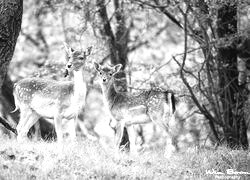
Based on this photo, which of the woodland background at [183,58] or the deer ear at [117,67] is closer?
the deer ear at [117,67]

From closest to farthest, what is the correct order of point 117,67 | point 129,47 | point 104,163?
point 104,163 < point 117,67 < point 129,47

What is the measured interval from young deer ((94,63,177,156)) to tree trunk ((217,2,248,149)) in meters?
1.87

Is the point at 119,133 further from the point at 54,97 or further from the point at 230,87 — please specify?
the point at 230,87

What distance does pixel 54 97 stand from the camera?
1230 cm

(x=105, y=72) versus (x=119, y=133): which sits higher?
(x=105, y=72)

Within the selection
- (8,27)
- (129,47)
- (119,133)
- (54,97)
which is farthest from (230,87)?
(8,27)

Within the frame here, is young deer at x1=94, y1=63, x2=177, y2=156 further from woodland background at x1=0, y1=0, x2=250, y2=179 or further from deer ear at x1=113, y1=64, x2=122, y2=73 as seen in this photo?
woodland background at x1=0, y1=0, x2=250, y2=179

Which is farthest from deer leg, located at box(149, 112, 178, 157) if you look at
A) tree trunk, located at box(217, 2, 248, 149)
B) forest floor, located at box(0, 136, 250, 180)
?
tree trunk, located at box(217, 2, 248, 149)

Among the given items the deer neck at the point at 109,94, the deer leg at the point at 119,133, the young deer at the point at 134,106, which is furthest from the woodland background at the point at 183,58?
the deer leg at the point at 119,133

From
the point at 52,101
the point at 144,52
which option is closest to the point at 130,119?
the point at 52,101

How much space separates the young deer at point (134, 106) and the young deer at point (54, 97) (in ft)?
2.83

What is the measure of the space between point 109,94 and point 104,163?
12.2ft

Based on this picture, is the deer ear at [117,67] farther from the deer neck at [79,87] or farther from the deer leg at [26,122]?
the deer leg at [26,122]

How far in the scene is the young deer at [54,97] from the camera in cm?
1214
